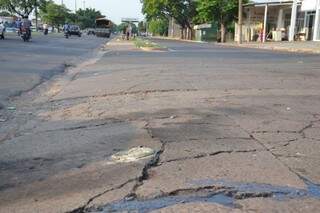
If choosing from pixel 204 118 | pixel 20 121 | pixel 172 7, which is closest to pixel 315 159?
pixel 204 118

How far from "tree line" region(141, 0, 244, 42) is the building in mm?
2423

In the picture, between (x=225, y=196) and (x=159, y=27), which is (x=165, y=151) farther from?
(x=159, y=27)

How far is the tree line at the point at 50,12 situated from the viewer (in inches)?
3880

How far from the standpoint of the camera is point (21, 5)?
324 ft

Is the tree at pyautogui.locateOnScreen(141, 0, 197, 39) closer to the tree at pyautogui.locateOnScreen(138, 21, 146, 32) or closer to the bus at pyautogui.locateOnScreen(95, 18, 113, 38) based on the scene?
the bus at pyautogui.locateOnScreen(95, 18, 113, 38)

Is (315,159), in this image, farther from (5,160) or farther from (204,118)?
(5,160)

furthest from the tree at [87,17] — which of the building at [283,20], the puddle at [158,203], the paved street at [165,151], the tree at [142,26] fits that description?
the puddle at [158,203]

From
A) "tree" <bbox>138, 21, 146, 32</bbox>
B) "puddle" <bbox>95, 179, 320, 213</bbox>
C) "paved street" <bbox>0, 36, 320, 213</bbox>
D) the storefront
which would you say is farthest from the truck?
"puddle" <bbox>95, 179, 320, 213</bbox>

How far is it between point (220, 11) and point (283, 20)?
913cm

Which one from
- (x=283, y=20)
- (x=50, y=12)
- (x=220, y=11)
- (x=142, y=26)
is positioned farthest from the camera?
(x=142, y=26)

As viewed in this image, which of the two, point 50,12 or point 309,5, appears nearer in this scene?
point 309,5

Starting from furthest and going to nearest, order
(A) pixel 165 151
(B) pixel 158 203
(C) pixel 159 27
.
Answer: (C) pixel 159 27 → (A) pixel 165 151 → (B) pixel 158 203

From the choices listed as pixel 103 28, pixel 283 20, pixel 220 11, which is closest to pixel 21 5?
pixel 103 28

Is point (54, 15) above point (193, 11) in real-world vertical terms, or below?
below
